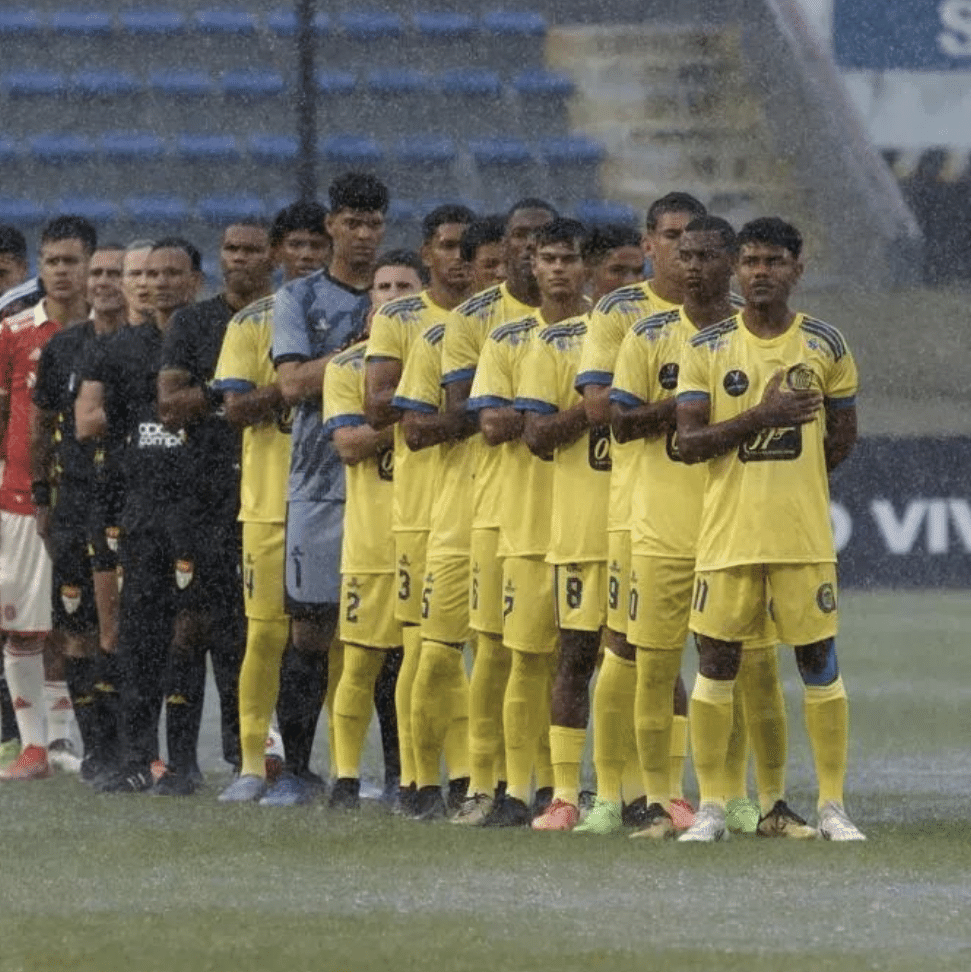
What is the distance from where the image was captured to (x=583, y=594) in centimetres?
832

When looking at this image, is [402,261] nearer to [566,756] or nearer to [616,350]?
[616,350]

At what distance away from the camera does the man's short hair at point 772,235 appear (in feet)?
25.3

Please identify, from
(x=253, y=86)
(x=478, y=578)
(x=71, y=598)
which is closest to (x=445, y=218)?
(x=478, y=578)

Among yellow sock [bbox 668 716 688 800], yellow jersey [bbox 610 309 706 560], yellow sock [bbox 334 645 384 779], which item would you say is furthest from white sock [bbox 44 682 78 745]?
yellow jersey [bbox 610 309 706 560]

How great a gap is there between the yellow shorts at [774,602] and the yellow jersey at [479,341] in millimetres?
1080

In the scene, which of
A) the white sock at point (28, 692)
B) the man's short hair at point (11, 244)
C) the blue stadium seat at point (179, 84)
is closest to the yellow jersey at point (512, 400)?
the white sock at point (28, 692)

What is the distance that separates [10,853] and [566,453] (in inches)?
76.1

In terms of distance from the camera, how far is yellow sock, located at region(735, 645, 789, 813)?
8023mm

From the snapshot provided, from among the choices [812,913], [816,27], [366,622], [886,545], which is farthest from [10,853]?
[816,27]

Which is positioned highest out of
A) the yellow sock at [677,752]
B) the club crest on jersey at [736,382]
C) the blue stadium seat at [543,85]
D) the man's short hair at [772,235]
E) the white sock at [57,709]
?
the blue stadium seat at [543,85]

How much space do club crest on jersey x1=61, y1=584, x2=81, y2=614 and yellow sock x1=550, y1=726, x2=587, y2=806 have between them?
2.67 metres

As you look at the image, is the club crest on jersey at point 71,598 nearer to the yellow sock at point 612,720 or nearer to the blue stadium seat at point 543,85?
the yellow sock at point 612,720

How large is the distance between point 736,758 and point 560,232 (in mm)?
1558

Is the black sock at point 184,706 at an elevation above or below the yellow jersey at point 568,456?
below
